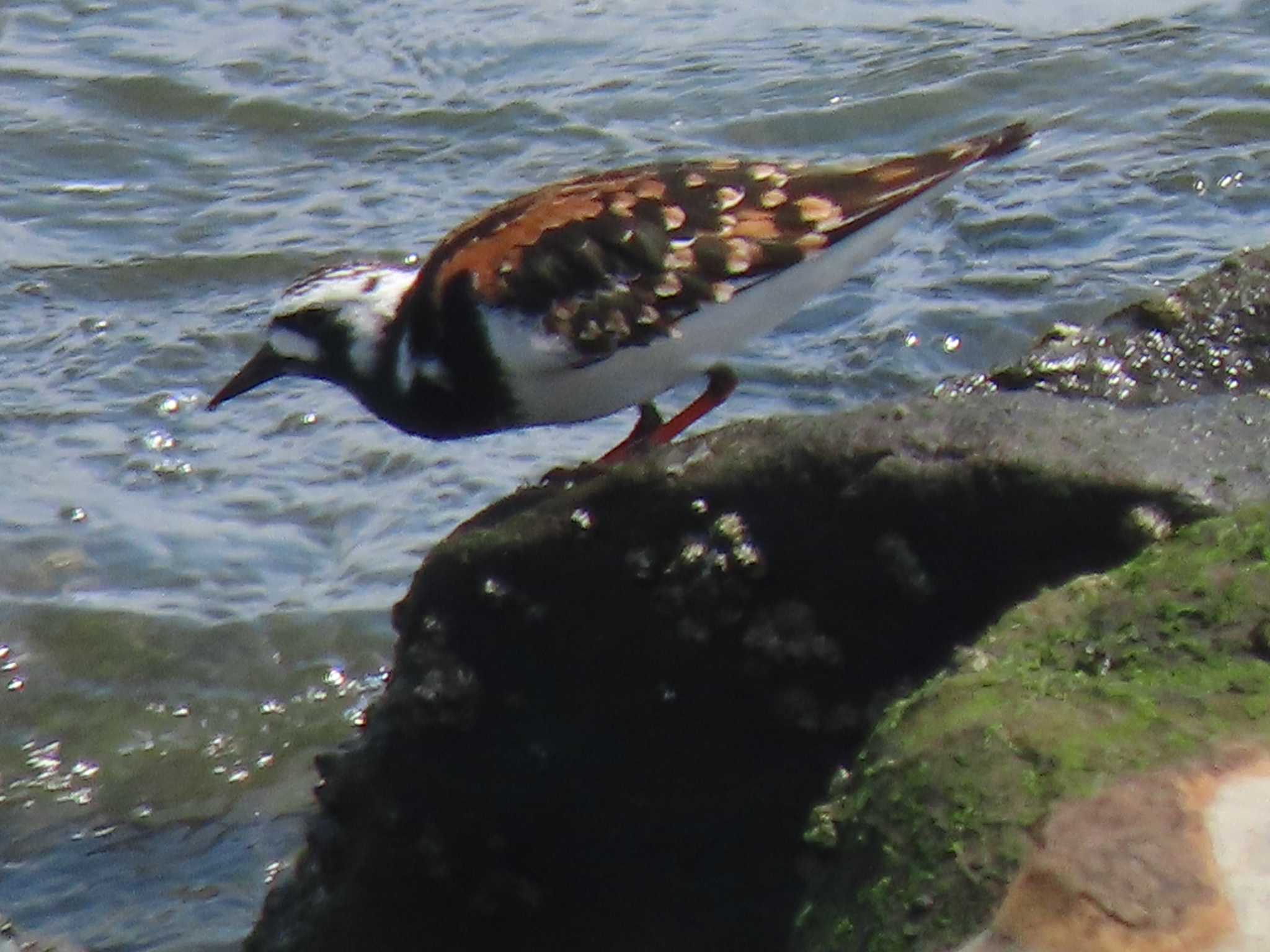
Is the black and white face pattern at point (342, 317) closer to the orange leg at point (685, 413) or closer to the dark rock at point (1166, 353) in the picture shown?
the orange leg at point (685, 413)

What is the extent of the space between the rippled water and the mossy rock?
1810 mm

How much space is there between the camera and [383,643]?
468 cm

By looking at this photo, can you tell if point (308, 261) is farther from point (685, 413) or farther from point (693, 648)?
point (693, 648)

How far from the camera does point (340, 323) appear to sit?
413 centimetres

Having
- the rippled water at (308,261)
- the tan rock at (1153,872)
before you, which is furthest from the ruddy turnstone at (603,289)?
the tan rock at (1153,872)

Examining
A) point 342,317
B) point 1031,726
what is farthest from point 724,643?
point 342,317

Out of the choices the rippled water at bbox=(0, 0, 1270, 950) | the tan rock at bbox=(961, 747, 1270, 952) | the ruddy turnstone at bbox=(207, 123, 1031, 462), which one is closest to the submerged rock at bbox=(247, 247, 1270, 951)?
the tan rock at bbox=(961, 747, 1270, 952)

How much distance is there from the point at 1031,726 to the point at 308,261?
4.88 metres

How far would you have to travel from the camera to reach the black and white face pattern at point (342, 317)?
4.10 meters

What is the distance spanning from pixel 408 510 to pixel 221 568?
52 centimetres

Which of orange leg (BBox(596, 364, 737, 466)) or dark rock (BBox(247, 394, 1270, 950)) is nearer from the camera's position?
dark rock (BBox(247, 394, 1270, 950))

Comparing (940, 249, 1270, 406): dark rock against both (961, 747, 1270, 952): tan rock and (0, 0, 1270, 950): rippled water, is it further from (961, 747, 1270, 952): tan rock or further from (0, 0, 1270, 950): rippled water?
(0, 0, 1270, 950): rippled water

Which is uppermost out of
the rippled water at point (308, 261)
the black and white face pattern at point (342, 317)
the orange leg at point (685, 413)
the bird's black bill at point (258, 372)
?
the black and white face pattern at point (342, 317)

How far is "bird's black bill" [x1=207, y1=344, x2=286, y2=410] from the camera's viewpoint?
4320 millimetres
